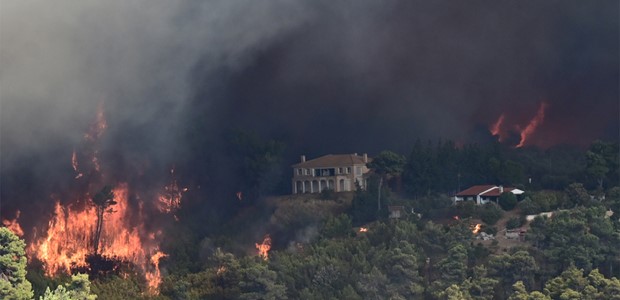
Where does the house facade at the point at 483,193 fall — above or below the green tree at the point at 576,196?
above

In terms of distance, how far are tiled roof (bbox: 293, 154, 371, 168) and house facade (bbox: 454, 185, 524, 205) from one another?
21.9 ft

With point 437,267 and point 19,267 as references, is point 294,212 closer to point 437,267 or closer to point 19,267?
point 437,267

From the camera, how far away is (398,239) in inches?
2539

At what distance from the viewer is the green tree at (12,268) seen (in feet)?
173

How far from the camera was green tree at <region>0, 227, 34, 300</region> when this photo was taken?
52781mm

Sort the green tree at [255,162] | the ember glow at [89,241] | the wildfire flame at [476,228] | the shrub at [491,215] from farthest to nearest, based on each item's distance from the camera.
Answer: the green tree at [255,162], the shrub at [491,215], the wildfire flame at [476,228], the ember glow at [89,241]

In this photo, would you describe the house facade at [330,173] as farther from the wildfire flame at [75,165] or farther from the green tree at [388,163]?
the wildfire flame at [75,165]

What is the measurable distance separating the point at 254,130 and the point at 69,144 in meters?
11.1

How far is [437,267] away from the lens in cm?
6234

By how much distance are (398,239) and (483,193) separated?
26.7 feet

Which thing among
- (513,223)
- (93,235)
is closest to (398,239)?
(513,223)

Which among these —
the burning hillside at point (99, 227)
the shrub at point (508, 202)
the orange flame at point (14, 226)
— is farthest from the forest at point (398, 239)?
the orange flame at point (14, 226)

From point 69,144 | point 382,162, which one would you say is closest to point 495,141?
point 382,162

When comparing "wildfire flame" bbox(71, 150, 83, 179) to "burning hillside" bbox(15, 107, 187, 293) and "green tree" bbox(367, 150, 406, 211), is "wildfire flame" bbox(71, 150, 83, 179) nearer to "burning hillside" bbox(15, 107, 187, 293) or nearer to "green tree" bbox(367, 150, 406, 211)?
"burning hillside" bbox(15, 107, 187, 293)
